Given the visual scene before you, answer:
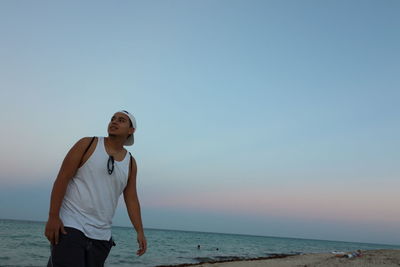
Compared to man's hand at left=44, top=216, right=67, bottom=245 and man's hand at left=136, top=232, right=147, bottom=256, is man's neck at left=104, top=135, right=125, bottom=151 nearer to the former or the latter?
man's hand at left=44, top=216, right=67, bottom=245

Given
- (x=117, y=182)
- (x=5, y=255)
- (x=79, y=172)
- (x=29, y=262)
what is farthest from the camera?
(x=5, y=255)

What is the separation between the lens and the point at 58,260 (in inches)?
103

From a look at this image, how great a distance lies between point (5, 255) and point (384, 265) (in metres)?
20.5

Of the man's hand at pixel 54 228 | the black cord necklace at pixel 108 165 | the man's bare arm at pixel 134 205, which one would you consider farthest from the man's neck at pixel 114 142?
the man's hand at pixel 54 228

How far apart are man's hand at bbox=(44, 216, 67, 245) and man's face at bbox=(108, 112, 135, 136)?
0.84 meters

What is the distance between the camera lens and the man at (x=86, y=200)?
2.64 metres

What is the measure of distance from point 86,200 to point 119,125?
2.32 feet

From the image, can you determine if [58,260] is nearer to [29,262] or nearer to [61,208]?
[61,208]

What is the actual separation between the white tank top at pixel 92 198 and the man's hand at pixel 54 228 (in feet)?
0.23

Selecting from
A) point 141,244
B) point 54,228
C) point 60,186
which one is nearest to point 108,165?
point 60,186

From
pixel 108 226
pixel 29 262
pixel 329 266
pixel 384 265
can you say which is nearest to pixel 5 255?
pixel 29 262

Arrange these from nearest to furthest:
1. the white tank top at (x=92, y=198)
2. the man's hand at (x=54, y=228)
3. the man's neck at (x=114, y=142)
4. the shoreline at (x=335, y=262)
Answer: the man's hand at (x=54, y=228) < the white tank top at (x=92, y=198) < the man's neck at (x=114, y=142) < the shoreline at (x=335, y=262)

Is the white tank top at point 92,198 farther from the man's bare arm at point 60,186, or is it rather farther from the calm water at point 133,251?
the calm water at point 133,251

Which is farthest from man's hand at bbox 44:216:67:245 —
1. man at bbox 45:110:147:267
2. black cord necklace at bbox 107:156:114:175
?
black cord necklace at bbox 107:156:114:175
